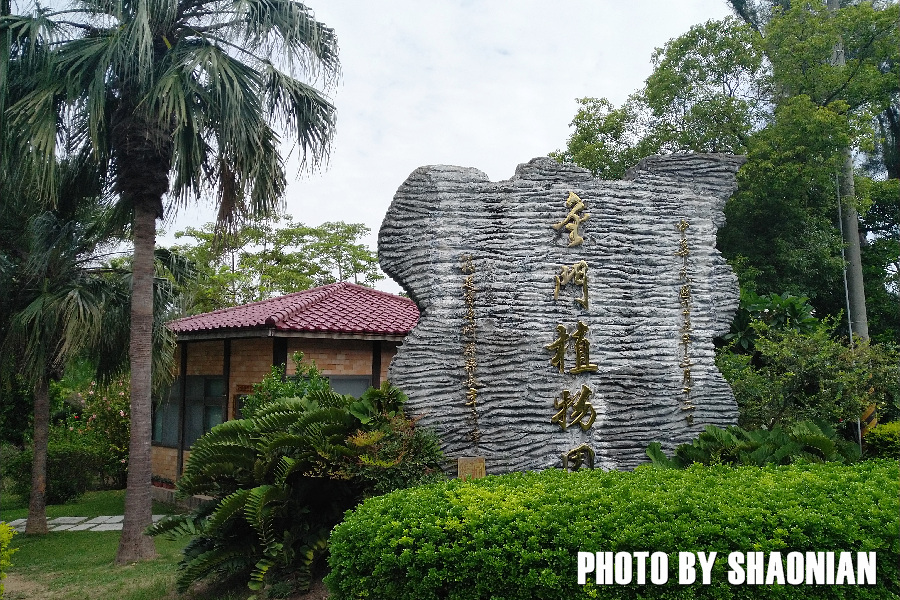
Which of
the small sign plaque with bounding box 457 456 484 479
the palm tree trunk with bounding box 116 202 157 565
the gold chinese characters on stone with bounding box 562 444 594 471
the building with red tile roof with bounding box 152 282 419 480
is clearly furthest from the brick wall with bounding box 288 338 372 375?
the gold chinese characters on stone with bounding box 562 444 594 471

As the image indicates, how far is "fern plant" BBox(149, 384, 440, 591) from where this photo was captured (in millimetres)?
5164

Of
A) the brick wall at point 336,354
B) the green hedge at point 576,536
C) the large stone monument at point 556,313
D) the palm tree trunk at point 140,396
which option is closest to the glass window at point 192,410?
the brick wall at point 336,354

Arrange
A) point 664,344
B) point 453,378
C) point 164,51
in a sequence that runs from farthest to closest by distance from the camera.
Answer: point 164,51 < point 664,344 < point 453,378

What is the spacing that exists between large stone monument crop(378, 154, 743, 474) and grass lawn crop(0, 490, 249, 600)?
2.53m

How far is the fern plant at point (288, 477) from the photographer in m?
5.16

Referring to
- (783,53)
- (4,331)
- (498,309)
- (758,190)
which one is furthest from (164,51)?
(783,53)

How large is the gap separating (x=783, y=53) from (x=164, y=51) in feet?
39.1

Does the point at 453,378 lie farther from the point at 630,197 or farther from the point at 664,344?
the point at 630,197

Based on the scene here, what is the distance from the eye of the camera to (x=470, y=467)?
18.1ft

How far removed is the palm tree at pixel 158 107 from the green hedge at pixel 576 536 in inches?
177

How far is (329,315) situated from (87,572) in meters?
4.46

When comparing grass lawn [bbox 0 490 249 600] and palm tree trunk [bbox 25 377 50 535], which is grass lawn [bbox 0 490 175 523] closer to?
palm tree trunk [bbox 25 377 50 535]

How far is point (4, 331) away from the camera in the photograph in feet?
26.7

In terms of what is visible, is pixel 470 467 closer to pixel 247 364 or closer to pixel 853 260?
pixel 247 364
